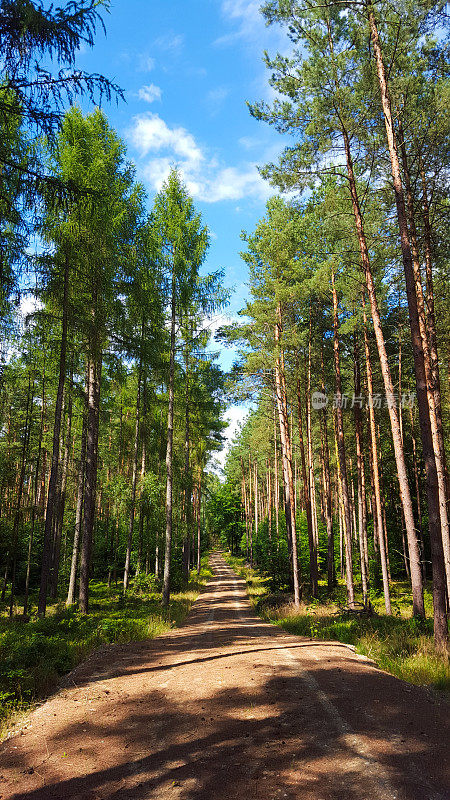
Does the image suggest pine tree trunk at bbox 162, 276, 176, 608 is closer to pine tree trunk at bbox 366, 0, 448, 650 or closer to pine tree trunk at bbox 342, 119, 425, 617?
pine tree trunk at bbox 342, 119, 425, 617

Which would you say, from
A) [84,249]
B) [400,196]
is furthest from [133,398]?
[400,196]

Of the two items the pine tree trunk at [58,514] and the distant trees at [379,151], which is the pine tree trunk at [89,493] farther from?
the distant trees at [379,151]

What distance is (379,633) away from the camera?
1002 centimetres

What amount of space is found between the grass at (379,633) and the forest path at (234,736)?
1.73ft

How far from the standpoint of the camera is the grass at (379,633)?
7.03 meters

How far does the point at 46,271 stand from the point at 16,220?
491 cm

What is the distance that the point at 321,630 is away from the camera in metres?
11.5

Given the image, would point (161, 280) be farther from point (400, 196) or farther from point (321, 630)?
point (321, 630)

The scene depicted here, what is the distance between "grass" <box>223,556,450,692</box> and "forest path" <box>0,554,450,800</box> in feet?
1.73

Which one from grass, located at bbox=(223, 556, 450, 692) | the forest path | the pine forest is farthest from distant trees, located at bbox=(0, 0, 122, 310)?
grass, located at bbox=(223, 556, 450, 692)

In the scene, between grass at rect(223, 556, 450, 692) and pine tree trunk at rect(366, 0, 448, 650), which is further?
pine tree trunk at rect(366, 0, 448, 650)

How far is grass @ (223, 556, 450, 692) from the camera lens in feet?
23.1

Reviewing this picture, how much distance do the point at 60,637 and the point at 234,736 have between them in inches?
257

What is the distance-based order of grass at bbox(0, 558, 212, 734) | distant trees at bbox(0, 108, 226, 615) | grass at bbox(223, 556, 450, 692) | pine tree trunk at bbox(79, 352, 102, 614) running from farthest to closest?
pine tree trunk at bbox(79, 352, 102, 614), distant trees at bbox(0, 108, 226, 615), grass at bbox(223, 556, 450, 692), grass at bbox(0, 558, 212, 734)
